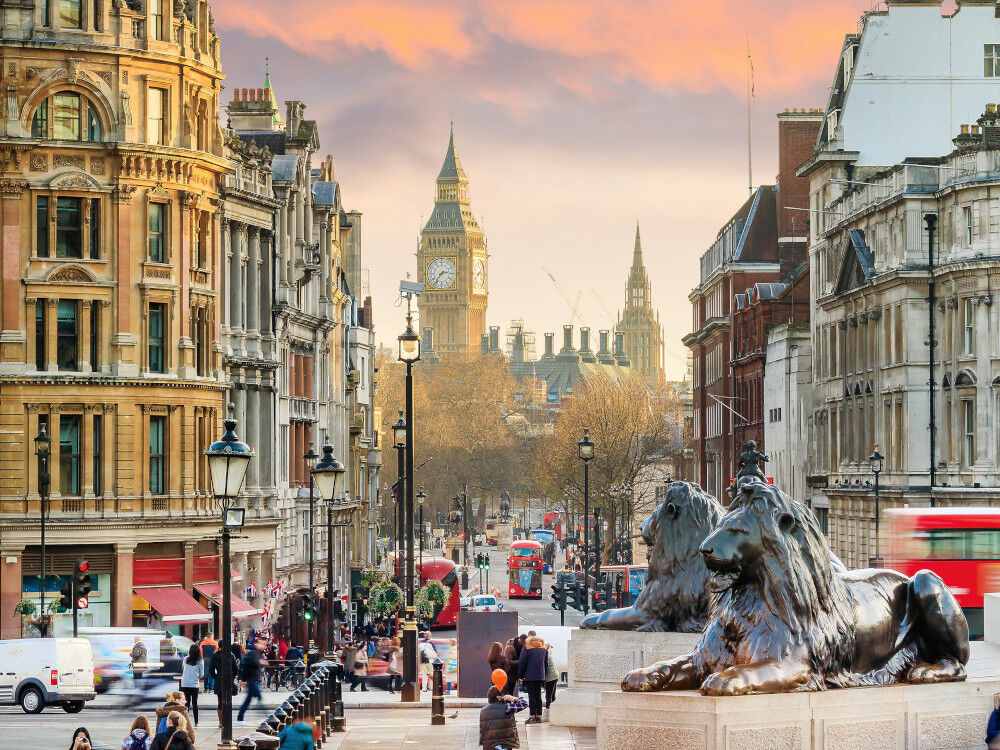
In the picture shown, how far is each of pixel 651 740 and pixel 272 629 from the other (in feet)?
152

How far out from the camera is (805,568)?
17844mm

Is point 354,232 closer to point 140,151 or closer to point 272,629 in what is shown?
point 272,629

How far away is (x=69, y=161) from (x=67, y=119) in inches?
42.6

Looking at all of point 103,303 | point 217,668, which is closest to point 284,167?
point 103,303

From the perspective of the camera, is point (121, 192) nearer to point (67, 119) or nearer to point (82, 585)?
point (67, 119)

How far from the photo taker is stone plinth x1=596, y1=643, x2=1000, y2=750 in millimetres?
17141

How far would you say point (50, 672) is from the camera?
39781 millimetres

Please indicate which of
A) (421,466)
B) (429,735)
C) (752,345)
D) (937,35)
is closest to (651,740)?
(429,735)

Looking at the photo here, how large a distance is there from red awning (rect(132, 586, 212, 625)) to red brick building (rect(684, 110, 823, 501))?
53.3 metres

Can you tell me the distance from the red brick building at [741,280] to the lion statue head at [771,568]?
85.2 meters

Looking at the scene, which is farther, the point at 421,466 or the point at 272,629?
the point at 421,466

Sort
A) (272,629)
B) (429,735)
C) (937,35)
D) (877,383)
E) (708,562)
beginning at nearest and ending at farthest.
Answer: (708,562)
(429,735)
(272,629)
(877,383)
(937,35)

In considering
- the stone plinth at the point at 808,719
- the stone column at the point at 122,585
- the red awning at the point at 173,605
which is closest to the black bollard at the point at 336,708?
the stone plinth at the point at 808,719

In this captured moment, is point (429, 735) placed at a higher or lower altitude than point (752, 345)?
lower
